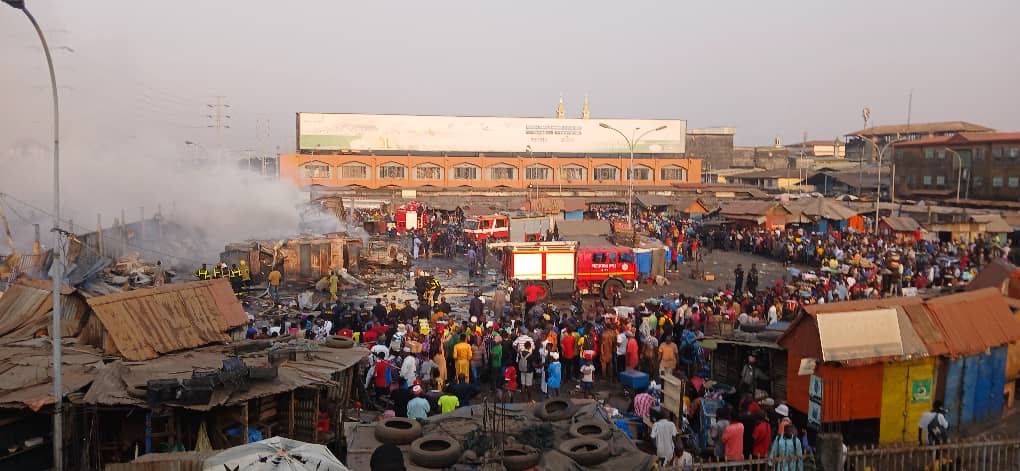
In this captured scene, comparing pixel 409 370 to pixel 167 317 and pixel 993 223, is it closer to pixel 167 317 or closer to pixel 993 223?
pixel 167 317

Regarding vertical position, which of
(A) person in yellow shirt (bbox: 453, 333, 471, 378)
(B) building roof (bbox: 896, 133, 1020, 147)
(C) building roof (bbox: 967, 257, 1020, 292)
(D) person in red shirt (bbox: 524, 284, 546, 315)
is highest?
(B) building roof (bbox: 896, 133, 1020, 147)

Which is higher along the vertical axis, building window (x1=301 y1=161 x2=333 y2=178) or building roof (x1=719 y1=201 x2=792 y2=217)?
building window (x1=301 y1=161 x2=333 y2=178)

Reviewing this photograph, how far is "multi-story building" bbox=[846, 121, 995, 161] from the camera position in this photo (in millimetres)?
89312

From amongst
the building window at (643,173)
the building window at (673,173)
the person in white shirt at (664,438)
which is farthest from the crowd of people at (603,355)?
the building window at (673,173)

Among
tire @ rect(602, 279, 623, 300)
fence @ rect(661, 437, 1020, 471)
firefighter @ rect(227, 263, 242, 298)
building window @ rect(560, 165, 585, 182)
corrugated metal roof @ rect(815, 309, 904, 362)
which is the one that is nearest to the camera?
fence @ rect(661, 437, 1020, 471)

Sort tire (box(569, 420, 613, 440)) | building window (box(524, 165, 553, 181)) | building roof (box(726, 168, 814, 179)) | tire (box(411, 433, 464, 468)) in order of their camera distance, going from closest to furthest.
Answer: tire (box(411, 433, 464, 468)) → tire (box(569, 420, 613, 440)) → building window (box(524, 165, 553, 181)) → building roof (box(726, 168, 814, 179))

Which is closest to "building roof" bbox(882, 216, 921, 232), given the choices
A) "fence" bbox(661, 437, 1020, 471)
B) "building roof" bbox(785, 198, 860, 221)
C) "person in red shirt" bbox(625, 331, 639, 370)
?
"building roof" bbox(785, 198, 860, 221)

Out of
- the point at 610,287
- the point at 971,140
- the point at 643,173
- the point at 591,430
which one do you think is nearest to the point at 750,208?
the point at 610,287

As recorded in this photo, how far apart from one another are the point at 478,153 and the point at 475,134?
7.11 feet

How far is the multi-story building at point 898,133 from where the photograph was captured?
89312 millimetres

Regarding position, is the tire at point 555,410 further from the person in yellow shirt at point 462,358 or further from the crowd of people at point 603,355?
the person in yellow shirt at point 462,358

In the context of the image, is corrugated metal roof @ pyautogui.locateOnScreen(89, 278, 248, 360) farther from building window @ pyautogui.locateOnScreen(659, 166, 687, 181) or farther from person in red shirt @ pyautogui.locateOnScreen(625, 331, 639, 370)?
building window @ pyautogui.locateOnScreen(659, 166, 687, 181)

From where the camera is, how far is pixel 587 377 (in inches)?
565

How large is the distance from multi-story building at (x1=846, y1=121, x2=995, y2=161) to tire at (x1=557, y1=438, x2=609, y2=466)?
87554mm
